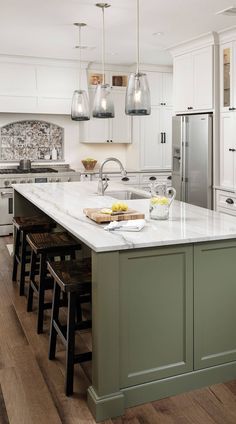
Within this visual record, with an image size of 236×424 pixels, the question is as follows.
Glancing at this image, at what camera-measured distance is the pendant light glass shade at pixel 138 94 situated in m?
3.28

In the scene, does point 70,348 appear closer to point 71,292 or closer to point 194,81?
point 71,292

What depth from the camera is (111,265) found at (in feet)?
7.44

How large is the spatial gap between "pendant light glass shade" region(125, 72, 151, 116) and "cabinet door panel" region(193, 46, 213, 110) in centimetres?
252

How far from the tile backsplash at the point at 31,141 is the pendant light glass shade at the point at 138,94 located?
169 inches

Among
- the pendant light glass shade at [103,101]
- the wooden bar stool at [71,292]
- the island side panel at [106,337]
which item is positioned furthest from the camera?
the pendant light glass shade at [103,101]

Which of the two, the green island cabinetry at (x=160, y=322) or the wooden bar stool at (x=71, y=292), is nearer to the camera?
the green island cabinetry at (x=160, y=322)

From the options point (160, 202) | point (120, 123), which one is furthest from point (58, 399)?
point (120, 123)

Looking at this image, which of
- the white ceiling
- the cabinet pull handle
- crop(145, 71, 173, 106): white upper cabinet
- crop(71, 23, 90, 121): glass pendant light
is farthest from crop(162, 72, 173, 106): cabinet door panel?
crop(71, 23, 90, 121): glass pendant light

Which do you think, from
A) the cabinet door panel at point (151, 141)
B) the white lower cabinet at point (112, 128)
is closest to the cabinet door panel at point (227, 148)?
the cabinet door panel at point (151, 141)

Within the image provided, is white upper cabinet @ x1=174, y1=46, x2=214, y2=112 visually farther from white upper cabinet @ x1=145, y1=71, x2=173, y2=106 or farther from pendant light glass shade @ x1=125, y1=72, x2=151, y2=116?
pendant light glass shade @ x1=125, y1=72, x2=151, y2=116

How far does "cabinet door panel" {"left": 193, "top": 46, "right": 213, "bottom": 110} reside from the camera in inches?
219

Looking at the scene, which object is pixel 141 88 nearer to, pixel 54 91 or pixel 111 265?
pixel 111 265

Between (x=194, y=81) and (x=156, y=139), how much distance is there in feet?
5.84

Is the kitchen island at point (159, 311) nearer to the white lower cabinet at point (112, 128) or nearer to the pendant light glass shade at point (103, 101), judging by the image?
the pendant light glass shade at point (103, 101)
